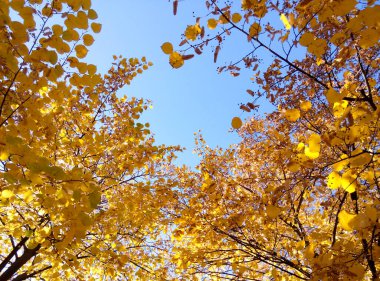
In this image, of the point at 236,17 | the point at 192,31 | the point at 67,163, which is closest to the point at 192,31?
the point at 192,31

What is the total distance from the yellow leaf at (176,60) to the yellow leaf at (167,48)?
0.09 feet

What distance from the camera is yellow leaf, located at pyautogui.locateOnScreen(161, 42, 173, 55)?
6.91ft

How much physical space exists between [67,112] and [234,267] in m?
3.62

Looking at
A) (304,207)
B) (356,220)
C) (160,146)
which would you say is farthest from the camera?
(304,207)

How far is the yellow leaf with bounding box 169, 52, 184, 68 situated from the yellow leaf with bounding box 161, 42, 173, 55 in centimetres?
3

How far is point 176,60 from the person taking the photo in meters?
2.17

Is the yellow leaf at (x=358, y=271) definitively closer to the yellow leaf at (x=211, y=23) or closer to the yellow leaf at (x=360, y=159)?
the yellow leaf at (x=360, y=159)

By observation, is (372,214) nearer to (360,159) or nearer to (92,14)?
(360,159)

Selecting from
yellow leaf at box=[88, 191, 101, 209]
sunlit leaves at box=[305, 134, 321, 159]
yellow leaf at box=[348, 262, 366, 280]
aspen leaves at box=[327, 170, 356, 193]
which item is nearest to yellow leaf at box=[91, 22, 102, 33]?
yellow leaf at box=[88, 191, 101, 209]

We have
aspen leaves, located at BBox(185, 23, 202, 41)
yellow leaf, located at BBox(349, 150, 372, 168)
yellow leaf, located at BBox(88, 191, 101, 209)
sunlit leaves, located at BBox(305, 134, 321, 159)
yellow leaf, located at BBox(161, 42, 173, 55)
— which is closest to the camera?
yellow leaf, located at BBox(349, 150, 372, 168)

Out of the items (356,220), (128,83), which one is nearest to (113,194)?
(128,83)

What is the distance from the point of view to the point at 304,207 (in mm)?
6219

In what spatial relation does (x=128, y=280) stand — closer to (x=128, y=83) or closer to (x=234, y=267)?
(x=234, y=267)

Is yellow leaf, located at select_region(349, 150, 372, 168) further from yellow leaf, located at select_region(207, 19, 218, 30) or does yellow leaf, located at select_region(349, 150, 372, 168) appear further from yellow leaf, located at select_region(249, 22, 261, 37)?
yellow leaf, located at select_region(207, 19, 218, 30)
